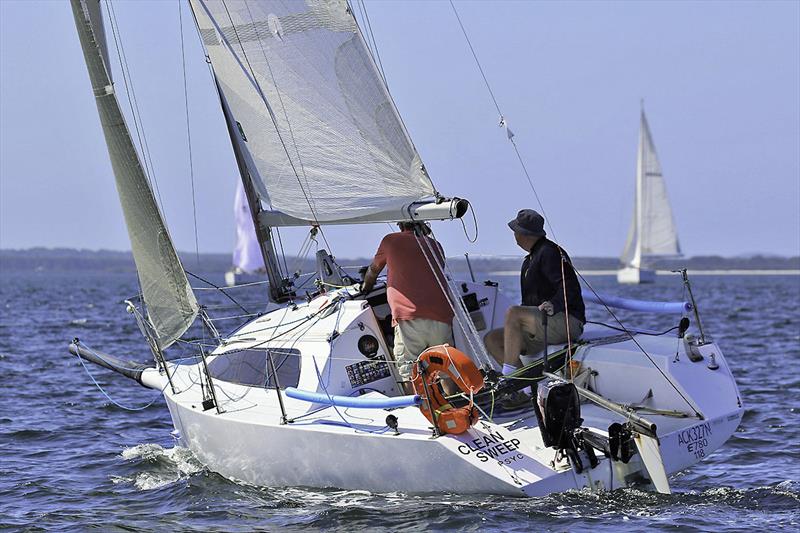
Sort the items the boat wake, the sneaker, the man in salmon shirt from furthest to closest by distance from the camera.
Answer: the boat wake, the man in salmon shirt, the sneaker

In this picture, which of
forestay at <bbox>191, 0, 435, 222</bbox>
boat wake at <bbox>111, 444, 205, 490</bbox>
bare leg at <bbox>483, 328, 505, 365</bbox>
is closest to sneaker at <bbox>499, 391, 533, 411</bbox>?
bare leg at <bbox>483, 328, 505, 365</bbox>

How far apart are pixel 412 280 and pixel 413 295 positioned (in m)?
0.13

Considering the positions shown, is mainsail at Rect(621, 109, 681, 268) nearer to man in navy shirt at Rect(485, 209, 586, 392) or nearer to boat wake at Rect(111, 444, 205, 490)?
boat wake at Rect(111, 444, 205, 490)

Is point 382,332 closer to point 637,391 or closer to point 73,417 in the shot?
point 637,391

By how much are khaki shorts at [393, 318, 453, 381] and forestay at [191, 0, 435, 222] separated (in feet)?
3.09

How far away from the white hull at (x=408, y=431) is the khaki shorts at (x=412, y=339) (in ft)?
1.24

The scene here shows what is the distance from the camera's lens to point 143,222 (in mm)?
9797

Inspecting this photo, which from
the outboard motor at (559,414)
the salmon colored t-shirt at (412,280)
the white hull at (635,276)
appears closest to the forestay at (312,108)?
the salmon colored t-shirt at (412,280)

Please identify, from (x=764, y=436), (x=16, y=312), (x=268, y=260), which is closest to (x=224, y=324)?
(x=16, y=312)

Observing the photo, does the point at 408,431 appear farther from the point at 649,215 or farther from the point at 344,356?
the point at 649,215

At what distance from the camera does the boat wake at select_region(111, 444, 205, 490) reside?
29.9ft

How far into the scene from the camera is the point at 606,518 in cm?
682

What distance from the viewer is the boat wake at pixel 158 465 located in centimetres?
912

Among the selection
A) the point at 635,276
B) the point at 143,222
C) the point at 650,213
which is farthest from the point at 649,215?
the point at 143,222
